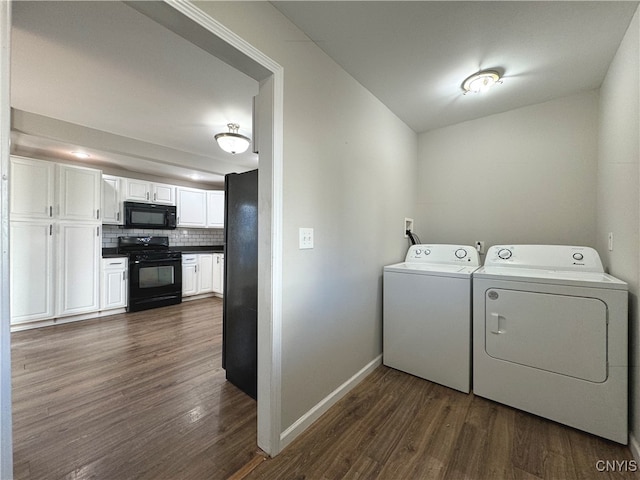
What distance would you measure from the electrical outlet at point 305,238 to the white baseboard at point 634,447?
79.0 inches

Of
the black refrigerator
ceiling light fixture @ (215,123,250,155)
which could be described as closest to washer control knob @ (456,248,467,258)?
the black refrigerator

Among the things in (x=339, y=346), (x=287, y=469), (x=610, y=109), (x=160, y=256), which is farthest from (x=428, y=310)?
(x=160, y=256)

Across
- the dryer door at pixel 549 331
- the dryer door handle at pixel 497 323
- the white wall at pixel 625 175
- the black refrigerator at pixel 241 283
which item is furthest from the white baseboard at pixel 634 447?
the black refrigerator at pixel 241 283

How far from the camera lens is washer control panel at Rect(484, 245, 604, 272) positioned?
1810mm

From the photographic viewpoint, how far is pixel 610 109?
1786mm

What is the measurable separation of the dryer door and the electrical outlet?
134cm

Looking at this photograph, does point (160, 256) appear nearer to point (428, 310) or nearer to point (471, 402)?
point (428, 310)

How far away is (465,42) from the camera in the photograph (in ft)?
5.19

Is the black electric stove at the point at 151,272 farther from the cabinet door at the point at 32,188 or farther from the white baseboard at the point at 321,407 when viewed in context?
the white baseboard at the point at 321,407

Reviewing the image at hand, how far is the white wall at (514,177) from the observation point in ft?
7.14

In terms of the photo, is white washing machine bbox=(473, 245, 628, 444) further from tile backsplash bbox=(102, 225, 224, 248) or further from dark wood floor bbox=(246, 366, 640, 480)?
tile backsplash bbox=(102, 225, 224, 248)

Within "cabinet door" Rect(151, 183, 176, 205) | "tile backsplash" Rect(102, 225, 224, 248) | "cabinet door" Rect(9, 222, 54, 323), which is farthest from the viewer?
"cabinet door" Rect(151, 183, 176, 205)

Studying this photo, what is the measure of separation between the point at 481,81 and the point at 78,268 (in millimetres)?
4913

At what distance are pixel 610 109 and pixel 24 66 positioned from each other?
4.30m
